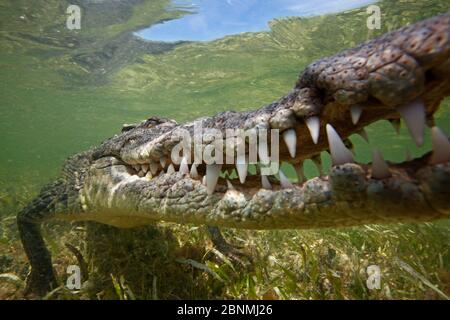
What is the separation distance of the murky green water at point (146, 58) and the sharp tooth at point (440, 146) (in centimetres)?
1055

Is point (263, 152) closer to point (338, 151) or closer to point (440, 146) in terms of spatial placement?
point (338, 151)

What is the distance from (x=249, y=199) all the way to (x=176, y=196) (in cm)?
70

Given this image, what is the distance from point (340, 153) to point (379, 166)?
22cm

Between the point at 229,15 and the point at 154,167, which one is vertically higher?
the point at 229,15

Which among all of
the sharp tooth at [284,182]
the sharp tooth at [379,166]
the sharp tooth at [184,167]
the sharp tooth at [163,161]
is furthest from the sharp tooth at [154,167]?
the sharp tooth at [379,166]

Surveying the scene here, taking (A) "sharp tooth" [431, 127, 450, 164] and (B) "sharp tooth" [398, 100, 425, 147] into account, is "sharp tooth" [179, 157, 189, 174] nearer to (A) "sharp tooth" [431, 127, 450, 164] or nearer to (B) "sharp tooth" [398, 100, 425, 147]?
(B) "sharp tooth" [398, 100, 425, 147]

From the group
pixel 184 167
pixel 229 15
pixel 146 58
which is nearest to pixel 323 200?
pixel 184 167

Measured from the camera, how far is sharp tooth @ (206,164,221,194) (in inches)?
91.4

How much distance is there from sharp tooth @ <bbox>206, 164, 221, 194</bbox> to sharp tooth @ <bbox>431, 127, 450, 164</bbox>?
1.35m

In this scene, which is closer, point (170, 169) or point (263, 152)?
point (263, 152)

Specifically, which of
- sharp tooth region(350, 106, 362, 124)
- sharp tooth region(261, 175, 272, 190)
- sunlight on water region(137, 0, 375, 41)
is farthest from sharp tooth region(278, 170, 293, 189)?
sunlight on water region(137, 0, 375, 41)

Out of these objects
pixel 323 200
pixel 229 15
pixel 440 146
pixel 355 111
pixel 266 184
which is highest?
pixel 229 15

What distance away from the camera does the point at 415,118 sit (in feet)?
4.96
